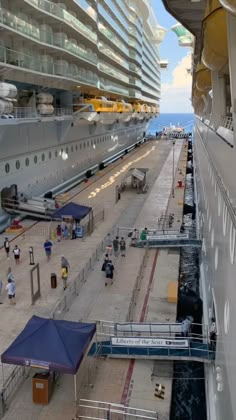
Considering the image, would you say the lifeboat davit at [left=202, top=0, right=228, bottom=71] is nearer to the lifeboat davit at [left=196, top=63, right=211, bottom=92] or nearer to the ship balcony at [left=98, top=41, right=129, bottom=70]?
the lifeboat davit at [left=196, top=63, right=211, bottom=92]

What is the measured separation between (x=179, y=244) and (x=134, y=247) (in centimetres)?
213

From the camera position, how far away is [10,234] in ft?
76.3

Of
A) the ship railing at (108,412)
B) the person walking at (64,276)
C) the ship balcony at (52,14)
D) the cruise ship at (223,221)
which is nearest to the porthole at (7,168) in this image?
the ship balcony at (52,14)

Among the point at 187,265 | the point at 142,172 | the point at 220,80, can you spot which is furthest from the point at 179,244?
the point at 142,172

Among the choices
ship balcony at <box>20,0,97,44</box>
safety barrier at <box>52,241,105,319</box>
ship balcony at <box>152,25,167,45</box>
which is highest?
ship balcony at <box>152,25,167,45</box>

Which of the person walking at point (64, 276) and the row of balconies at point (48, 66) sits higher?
the row of balconies at point (48, 66)

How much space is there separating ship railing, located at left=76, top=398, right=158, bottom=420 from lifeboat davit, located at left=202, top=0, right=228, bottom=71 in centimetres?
834

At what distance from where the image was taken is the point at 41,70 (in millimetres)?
26484

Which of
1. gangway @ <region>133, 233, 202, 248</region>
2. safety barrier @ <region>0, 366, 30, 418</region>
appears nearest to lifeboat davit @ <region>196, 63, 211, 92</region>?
gangway @ <region>133, 233, 202, 248</region>

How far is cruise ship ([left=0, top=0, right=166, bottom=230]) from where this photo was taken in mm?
24391

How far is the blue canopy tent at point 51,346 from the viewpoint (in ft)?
31.1

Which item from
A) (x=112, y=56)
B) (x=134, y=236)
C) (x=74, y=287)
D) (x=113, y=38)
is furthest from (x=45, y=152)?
(x=113, y=38)

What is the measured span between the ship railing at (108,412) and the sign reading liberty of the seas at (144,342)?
81.1 inches

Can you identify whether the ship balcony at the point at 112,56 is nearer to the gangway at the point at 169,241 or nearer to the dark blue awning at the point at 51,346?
the gangway at the point at 169,241
